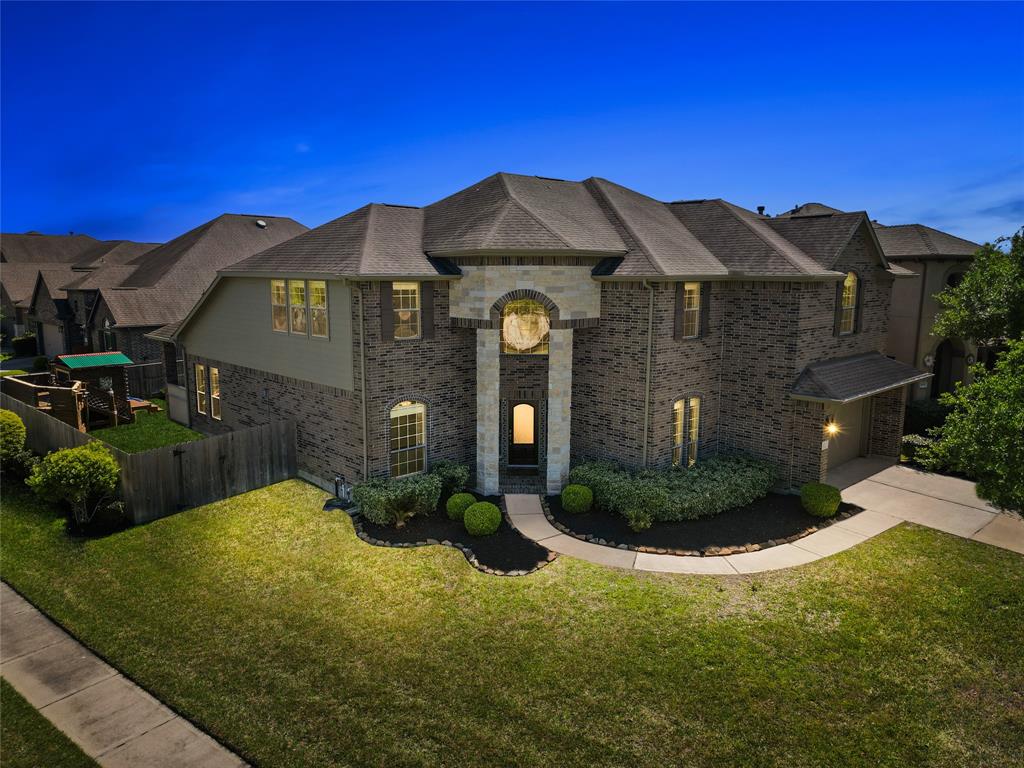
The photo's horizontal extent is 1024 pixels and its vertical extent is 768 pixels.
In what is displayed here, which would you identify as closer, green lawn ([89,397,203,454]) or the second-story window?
the second-story window

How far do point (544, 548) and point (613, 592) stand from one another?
2.50m

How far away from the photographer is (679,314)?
17.9 metres

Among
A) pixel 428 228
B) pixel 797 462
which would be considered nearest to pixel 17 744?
pixel 428 228

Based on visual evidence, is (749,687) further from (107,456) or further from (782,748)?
(107,456)

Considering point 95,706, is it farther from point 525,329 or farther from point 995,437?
point 995,437

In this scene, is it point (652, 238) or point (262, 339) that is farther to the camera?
point (262, 339)

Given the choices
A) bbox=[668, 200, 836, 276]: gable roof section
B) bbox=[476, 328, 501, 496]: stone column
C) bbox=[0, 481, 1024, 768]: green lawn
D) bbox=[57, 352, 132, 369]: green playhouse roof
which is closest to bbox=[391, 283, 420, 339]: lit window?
bbox=[476, 328, 501, 496]: stone column

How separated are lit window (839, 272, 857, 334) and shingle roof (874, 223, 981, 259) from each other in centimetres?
816

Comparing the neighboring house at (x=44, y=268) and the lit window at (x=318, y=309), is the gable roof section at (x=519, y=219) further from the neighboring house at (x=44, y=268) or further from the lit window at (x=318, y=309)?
the neighboring house at (x=44, y=268)

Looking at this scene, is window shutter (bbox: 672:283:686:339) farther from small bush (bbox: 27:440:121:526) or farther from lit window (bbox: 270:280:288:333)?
small bush (bbox: 27:440:121:526)

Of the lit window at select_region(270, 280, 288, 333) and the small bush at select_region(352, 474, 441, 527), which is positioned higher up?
the lit window at select_region(270, 280, 288, 333)

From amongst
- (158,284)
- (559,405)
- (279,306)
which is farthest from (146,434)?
(559,405)

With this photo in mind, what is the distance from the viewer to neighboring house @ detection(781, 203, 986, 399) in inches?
1054

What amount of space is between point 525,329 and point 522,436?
6643 millimetres
